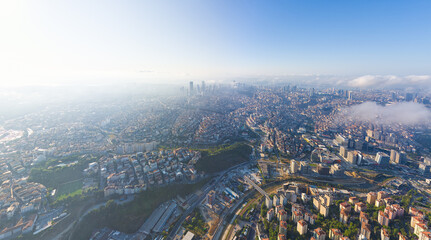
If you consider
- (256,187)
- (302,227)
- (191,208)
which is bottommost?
(191,208)

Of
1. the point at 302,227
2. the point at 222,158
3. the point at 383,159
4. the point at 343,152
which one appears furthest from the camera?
the point at 343,152

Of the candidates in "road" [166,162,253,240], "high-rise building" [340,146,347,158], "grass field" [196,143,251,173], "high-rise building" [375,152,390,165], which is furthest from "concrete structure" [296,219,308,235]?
"high-rise building" [375,152,390,165]

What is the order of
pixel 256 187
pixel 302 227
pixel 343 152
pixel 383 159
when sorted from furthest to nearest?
pixel 343 152, pixel 383 159, pixel 256 187, pixel 302 227

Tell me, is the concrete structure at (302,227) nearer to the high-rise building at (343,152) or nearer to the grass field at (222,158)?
the grass field at (222,158)

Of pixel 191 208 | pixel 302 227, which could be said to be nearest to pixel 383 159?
pixel 302 227

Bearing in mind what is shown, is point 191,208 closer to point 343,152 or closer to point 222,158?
point 222,158

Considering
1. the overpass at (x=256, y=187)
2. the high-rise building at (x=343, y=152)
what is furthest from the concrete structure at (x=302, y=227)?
the high-rise building at (x=343, y=152)

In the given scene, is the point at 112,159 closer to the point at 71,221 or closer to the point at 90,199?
the point at 90,199

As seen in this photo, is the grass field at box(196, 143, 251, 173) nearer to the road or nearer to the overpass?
the road
